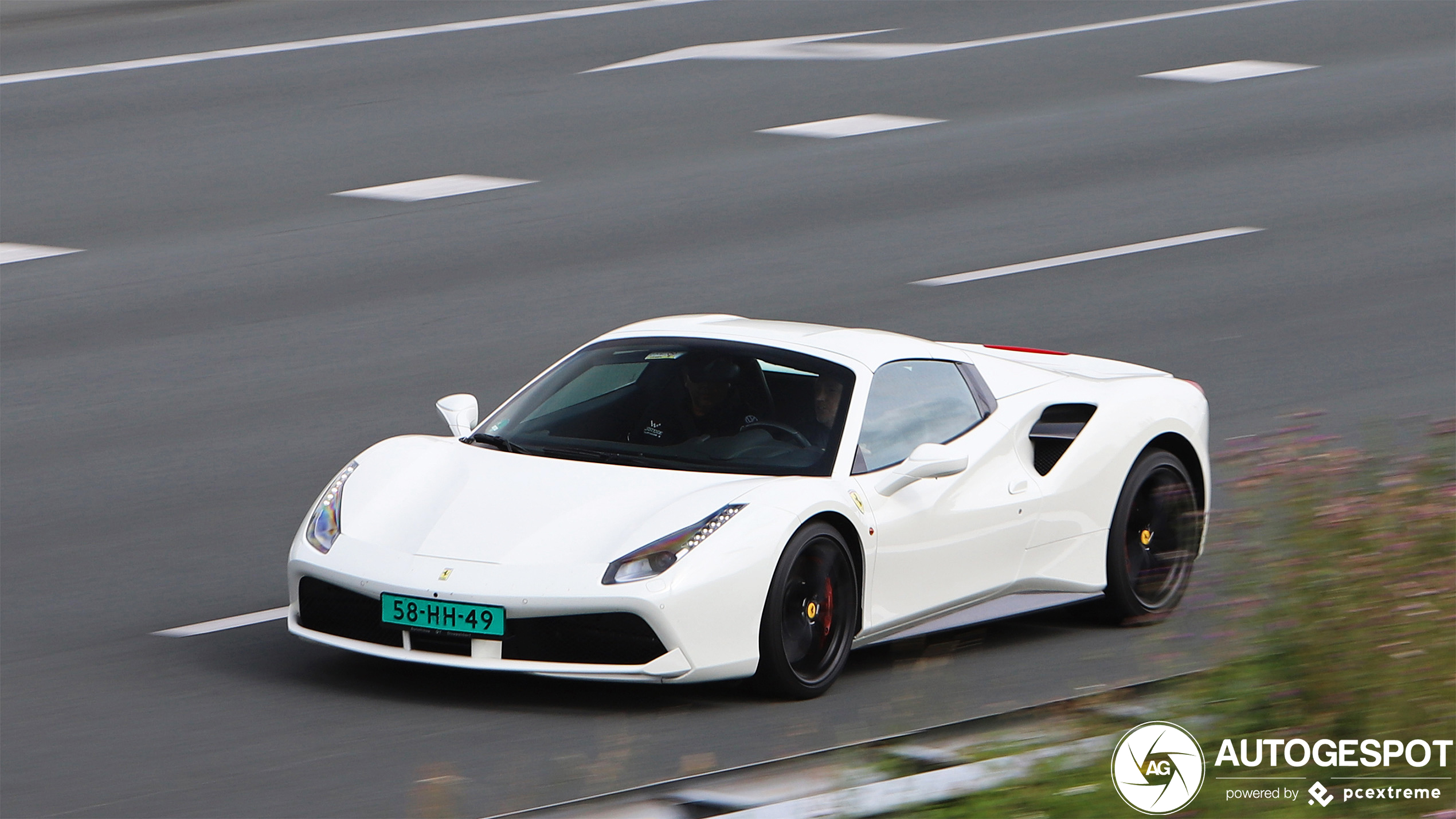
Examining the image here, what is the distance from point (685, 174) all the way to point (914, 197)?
1814 millimetres

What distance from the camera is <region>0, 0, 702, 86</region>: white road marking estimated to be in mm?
18828

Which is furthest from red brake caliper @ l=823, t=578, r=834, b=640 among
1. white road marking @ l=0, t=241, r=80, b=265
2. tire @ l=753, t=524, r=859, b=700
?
white road marking @ l=0, t=241, r=80, b=265

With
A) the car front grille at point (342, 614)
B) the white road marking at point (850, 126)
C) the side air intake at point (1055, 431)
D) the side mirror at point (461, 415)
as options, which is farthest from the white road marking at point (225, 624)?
the white road marking at point (850, 126)

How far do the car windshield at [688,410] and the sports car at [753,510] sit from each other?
1cm

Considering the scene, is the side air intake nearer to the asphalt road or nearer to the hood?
the asphalt road

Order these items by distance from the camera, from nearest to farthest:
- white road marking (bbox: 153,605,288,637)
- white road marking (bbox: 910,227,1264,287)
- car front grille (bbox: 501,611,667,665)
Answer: car front grille (bbox: 501,611,667,665)
white road marking (bbox: 153,605,288,637)
white road marking (bbox: 910,227,1264,287)

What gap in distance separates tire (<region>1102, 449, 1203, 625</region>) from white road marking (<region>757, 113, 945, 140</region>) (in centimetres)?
909

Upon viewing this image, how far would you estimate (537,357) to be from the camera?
12.1 m

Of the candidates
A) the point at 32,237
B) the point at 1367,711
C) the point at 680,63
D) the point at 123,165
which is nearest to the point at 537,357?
the point at 32,237

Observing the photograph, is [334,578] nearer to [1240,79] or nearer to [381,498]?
[381,498]

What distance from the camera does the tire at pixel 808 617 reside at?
697cm

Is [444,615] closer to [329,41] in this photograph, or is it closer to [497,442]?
[497,442]

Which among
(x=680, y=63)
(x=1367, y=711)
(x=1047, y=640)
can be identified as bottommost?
(x=1047, y=640)

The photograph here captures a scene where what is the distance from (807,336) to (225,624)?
8.03ft
